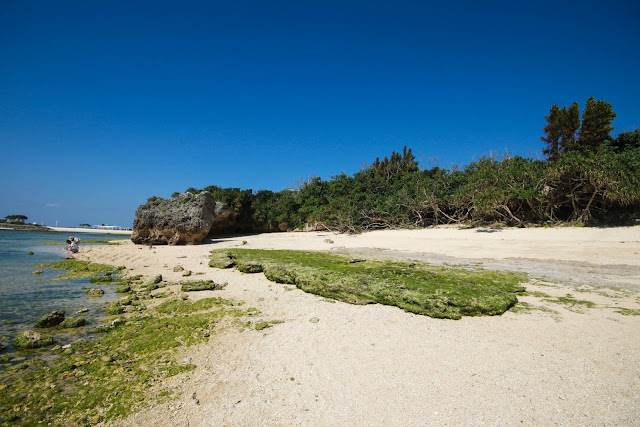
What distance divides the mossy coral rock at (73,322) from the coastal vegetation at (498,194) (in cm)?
2176

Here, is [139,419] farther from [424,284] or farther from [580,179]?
[580,179]

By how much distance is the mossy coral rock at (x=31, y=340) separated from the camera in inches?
178

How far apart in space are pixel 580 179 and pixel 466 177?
9.14 m

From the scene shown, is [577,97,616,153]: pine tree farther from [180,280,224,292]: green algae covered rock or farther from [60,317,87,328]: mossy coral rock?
[60,317,87,328]: mossy coral rock

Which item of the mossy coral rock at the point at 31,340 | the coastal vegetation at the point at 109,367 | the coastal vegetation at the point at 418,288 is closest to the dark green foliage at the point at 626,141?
the coastal vegetation at the point at 418,288

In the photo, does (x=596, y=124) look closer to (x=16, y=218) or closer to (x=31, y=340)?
(x=31, y=340)

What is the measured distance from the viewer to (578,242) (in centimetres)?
1409

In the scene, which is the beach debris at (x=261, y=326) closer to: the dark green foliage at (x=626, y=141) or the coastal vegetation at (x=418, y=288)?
the coastal vegetation at (x=418, y=288)

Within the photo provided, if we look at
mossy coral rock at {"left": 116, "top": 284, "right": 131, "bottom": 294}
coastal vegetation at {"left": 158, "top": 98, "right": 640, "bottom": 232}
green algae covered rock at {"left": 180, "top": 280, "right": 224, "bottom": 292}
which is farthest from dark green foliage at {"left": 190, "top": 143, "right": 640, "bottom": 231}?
mossy coral rock at {"left": 116, "top": 284, "right": 131, "bottom": 294}

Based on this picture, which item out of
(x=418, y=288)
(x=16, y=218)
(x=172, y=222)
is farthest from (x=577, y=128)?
(x=16, y=218)

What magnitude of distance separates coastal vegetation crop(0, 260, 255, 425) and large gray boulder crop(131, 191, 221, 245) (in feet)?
50.2

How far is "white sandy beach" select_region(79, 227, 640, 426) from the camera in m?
2.82

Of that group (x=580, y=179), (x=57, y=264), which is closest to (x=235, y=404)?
(x=57, y=264)

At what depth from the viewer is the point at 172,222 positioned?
2086 centimetres
